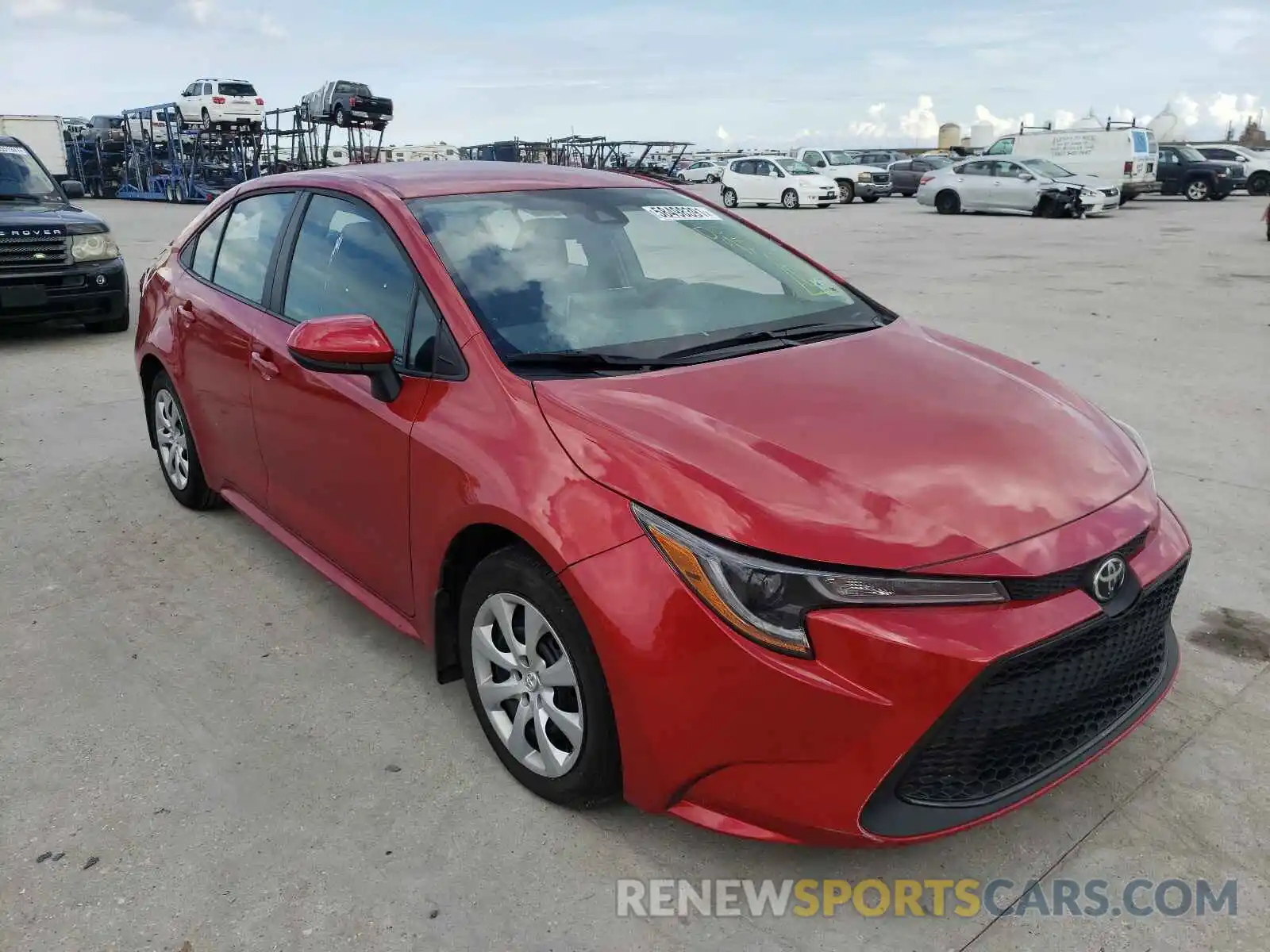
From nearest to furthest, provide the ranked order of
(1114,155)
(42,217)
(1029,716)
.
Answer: (1029,716), (42,217), (1114,155)

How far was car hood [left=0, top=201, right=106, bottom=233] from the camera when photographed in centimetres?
812

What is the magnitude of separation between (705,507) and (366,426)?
1.30m

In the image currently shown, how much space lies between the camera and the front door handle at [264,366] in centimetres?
343

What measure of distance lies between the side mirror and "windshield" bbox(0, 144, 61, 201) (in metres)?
8.02

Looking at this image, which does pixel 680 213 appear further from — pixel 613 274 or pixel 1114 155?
pixel 1114 155

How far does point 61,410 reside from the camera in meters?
6.52

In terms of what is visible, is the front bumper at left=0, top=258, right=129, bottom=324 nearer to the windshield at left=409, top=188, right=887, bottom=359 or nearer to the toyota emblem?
the windshield at left=409, top=188, right=887, bottom=359

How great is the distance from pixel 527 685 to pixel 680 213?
6.30 feet

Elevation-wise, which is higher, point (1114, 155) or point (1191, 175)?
point (1114, 155)

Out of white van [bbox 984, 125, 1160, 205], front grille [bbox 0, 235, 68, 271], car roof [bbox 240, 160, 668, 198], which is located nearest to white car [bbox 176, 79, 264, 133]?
white van [bbox 984, 125, 1160, 205]

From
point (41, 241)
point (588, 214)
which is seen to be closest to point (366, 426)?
point (588, 214)

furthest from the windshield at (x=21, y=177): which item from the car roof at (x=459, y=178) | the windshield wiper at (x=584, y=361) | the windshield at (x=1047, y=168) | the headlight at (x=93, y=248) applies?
the windshield at (x=1047, y=168)

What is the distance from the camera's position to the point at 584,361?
270 centimetres

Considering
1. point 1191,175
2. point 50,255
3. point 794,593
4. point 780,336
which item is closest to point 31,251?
point 50,255
